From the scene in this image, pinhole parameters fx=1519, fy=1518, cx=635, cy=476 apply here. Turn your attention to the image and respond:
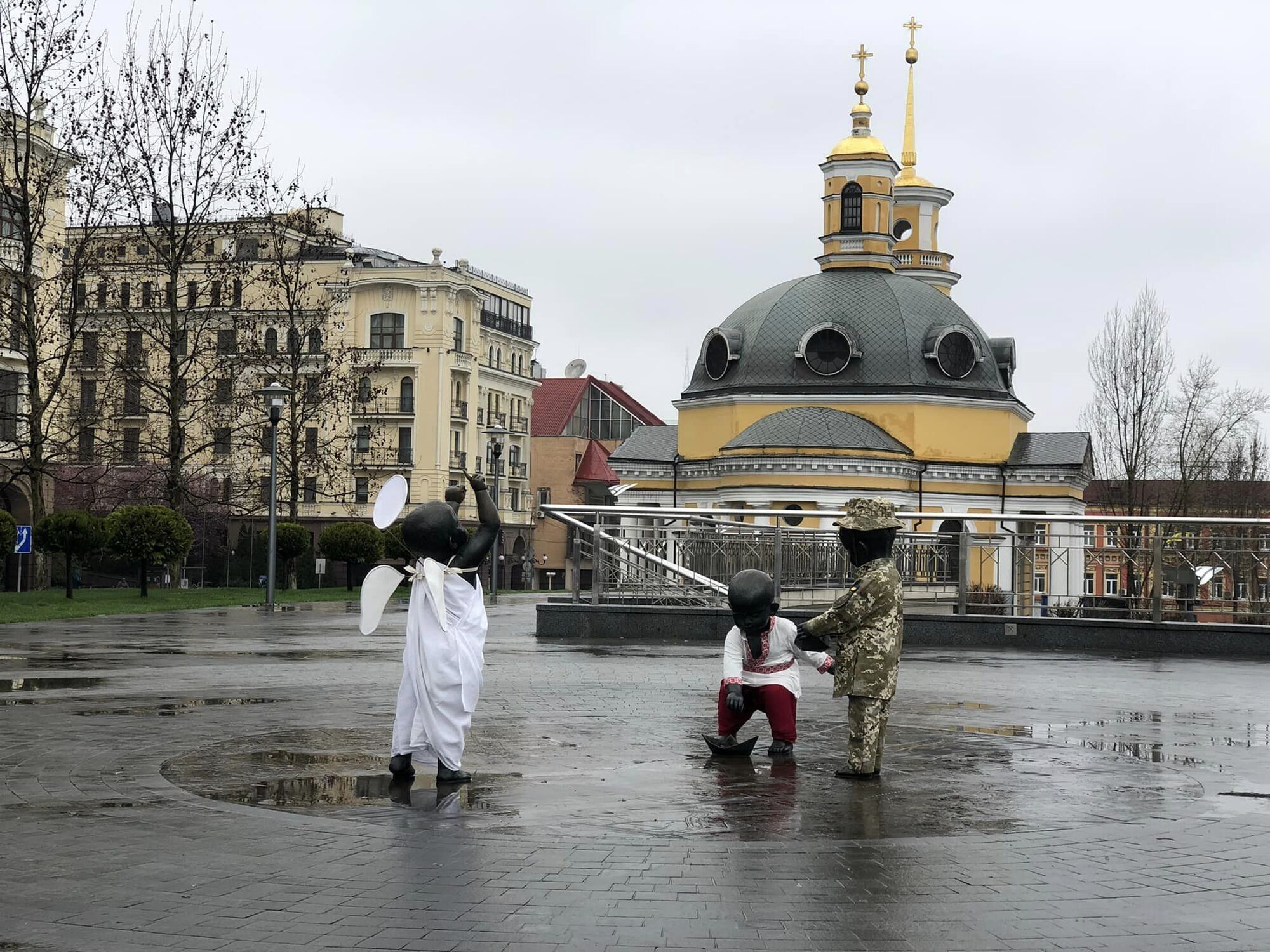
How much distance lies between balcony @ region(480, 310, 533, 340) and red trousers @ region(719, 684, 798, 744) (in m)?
76.9

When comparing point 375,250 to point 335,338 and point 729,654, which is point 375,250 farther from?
point 729,654

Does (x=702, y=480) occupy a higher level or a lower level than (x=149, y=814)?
higher

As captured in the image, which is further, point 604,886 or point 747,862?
point 747,862

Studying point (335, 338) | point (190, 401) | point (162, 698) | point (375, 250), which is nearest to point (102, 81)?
point (190, 401)

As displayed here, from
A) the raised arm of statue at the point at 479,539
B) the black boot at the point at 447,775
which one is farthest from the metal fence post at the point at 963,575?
the black boot at the point at 447,775

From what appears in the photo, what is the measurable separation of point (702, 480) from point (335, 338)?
24274 millimetres

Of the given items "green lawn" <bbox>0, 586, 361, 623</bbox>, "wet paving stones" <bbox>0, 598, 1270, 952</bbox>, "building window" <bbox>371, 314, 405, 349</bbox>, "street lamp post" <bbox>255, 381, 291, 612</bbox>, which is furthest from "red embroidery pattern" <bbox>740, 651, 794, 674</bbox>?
"building window" <bbox>371, 314, 405, 349</bbox>

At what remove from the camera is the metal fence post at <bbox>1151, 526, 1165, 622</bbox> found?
882 inches

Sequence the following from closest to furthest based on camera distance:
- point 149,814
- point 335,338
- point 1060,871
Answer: point 1060,871, point 149,814, point 335,338

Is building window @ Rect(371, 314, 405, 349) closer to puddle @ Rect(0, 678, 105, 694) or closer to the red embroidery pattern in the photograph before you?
puddle @ Rect(0, 678, 105, 694)

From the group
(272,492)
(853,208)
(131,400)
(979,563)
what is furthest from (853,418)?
(979,563)

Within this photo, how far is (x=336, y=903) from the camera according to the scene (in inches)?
230

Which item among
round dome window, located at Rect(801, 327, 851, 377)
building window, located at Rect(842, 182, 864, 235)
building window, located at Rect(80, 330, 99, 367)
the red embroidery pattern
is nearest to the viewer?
the red embroidery pattern

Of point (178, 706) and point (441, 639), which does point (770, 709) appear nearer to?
point (441, 639)
